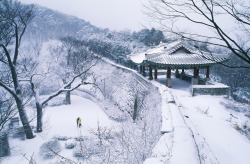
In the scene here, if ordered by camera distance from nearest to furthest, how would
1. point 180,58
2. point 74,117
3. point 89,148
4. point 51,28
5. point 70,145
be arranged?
point 89,148
point 70,145
point 180,58
point 74,117
point 51,28

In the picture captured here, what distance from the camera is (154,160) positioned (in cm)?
331

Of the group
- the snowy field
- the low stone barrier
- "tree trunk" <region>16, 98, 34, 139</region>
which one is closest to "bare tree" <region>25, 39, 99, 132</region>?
the snowy field

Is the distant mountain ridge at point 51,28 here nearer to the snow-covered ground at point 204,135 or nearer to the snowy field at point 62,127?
the snowy field at point 62,127

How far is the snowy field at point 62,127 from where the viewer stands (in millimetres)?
8508

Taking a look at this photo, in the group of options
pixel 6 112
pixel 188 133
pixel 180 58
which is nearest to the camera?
pixel 188 133

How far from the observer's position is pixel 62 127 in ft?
41.8

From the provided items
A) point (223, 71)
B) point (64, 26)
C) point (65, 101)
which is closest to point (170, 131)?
point (65, 101)

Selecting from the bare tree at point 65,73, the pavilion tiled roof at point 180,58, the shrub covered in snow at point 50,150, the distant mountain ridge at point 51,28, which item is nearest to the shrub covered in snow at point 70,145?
the shrub covered in snow at point 50,150

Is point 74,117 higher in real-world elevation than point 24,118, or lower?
lower

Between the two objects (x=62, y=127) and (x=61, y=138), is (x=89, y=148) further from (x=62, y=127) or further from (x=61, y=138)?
(x=62, y=127)

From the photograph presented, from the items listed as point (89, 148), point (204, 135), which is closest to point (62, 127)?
point (89, 148)

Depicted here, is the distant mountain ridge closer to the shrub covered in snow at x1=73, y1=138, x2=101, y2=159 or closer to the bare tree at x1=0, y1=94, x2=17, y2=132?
the bare tree at x1=0, y1=94, x2=17, y2=132

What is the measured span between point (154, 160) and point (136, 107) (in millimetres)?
9787

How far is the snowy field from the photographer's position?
8508 mm
